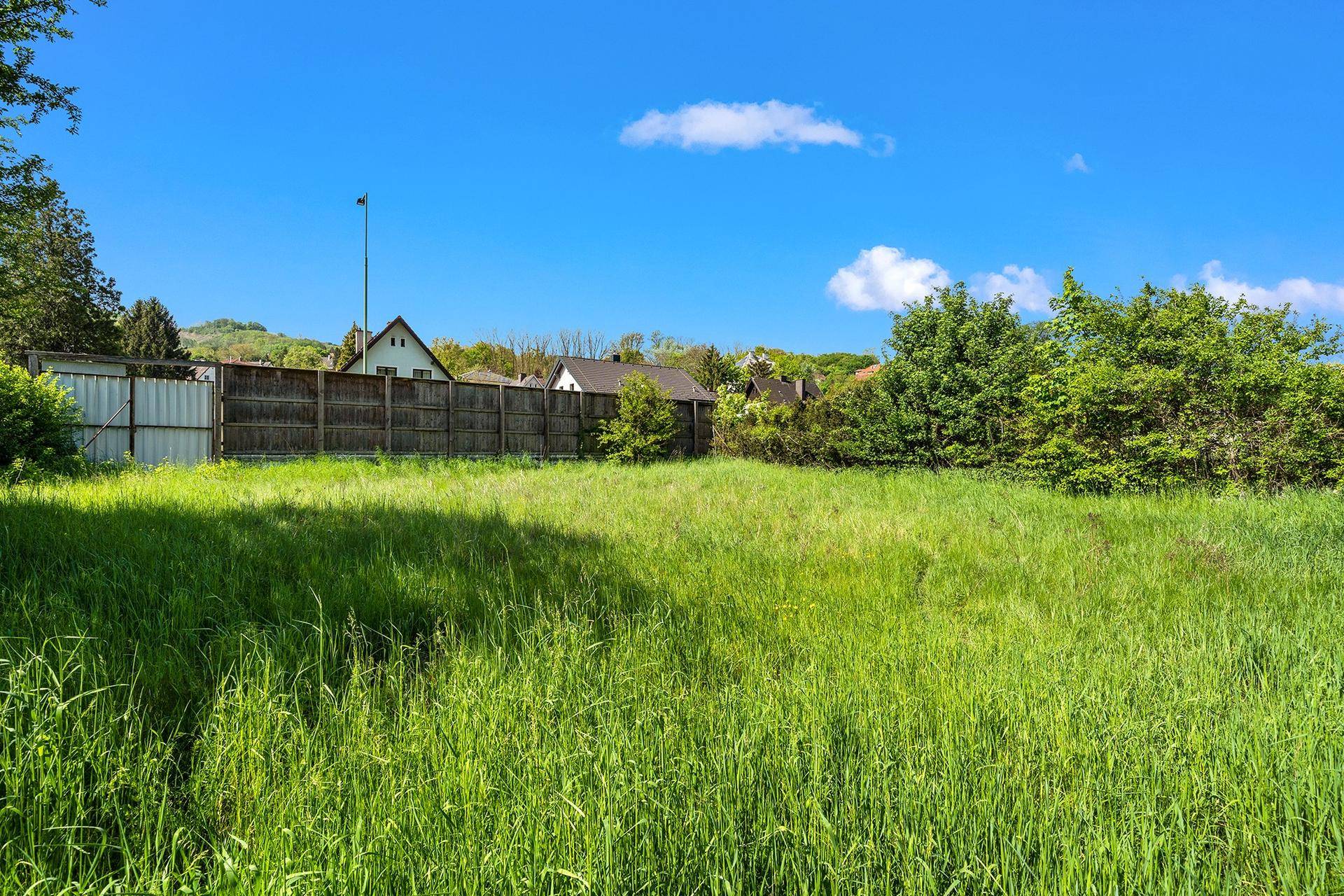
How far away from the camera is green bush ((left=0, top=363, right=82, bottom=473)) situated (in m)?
9.83

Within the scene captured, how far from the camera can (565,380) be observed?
38.6 metres

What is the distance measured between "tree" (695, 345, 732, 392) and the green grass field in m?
49.6

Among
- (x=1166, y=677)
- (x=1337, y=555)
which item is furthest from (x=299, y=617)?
(x=1337, y=555)

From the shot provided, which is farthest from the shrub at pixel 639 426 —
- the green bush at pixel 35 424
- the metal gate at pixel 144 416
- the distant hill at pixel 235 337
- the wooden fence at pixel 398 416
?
the distant hill at pixel 235 337

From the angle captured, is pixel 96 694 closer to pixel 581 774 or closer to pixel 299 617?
pixel 299 617

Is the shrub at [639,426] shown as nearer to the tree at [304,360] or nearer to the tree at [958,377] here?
the tree at [958,377]

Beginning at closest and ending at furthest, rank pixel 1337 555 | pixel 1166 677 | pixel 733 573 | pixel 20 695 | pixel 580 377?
pixel 20 695 < pixel 1166 677 < pixel 733 573 < pixel 1337 555 < pixel 580 377

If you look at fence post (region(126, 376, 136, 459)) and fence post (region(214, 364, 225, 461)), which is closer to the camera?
fence post (region(126, 376, 136, 459))

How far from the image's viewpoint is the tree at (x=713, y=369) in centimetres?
5394

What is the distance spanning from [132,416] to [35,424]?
1.97m

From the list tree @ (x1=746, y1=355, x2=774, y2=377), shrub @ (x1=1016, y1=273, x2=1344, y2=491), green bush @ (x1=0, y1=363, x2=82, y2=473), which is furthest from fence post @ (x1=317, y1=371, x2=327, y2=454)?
tree @ (x1=746, y1=355, x2=774, y2=377)

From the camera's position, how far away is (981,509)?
7297mm

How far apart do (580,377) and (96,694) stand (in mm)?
34331

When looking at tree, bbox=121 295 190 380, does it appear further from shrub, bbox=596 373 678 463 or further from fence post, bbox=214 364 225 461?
shrub, bbox=596 373 678 463
